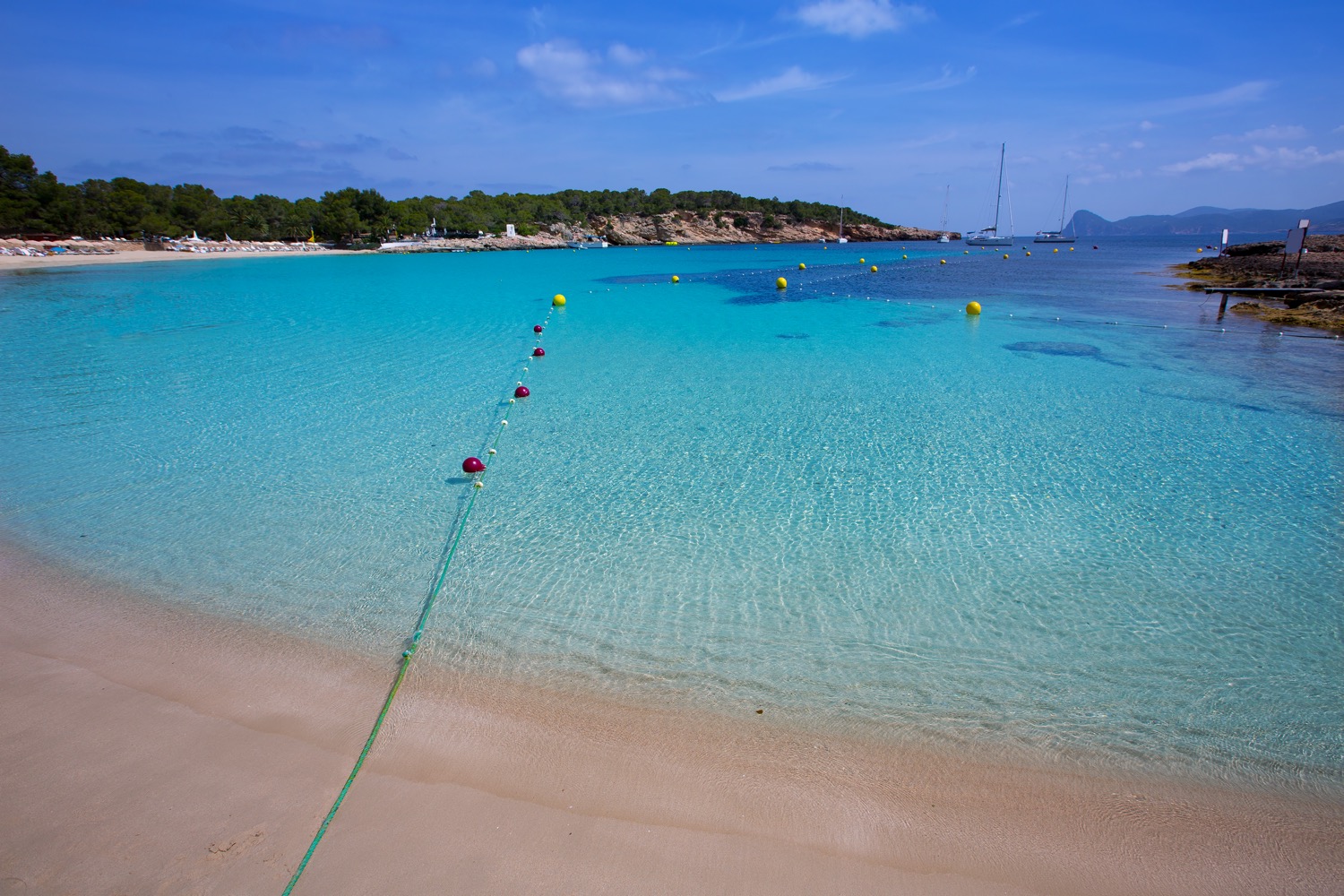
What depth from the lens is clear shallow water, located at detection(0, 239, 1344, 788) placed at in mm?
4215

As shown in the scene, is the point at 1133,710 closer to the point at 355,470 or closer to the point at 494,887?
the point at 494,887

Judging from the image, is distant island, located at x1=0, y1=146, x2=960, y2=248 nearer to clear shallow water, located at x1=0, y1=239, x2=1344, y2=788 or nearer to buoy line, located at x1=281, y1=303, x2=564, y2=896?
clear shallow water, located at x1=0, y1=239, x2=1344, y2=788

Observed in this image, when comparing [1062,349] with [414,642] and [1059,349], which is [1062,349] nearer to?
[1059,349]

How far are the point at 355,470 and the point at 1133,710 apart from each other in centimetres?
769

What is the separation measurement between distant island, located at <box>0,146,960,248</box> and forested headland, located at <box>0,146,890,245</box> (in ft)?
0.37

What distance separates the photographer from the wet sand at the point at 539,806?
2.79 m

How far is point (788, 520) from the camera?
256 inches

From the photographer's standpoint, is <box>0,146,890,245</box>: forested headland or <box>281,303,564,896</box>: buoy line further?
<box>0,146,890,245</box>: forested headland

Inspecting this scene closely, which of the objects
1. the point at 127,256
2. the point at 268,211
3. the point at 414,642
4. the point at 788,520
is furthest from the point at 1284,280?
the point at 268,211

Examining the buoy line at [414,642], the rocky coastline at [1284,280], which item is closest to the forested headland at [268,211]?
the buoy line at [414,642]

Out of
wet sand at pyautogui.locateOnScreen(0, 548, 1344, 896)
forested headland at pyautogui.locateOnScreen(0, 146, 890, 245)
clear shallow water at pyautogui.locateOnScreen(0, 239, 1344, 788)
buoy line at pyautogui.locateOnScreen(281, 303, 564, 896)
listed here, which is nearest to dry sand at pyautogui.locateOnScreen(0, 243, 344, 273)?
forested headland at pyautogui.locateOnScreen(0, 146, 890, 245)

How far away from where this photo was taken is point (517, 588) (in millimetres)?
5328

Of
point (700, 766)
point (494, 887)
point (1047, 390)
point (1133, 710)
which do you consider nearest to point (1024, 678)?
point (1133, 710)

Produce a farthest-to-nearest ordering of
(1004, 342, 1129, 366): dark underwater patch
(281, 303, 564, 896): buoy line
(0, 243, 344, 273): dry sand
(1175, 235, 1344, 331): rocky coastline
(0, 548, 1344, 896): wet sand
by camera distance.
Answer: (0, 243, 344, 273): dry sand
(1175, 235, 1344, 331): rocky coastline
(1004, 342, 1129, 366): dark underwater patch
(281, 303, 564, 896): buoy line
(0, 548, 1344, 896): wet sand
